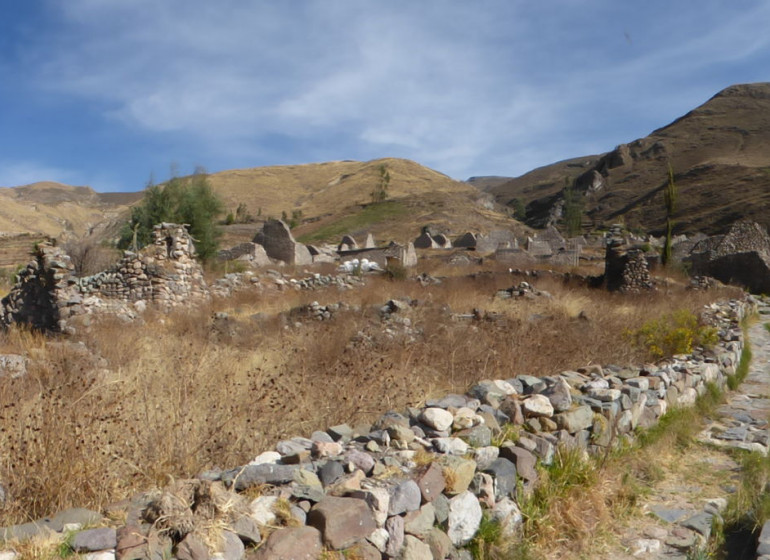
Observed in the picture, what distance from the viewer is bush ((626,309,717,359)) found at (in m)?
7.35

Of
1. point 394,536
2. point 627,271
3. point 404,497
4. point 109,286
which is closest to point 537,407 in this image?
point 404,497

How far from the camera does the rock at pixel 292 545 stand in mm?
2197

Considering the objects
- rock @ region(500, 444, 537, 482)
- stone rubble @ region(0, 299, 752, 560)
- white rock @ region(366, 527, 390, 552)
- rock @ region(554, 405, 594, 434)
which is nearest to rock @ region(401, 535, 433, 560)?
stone rubble @ region(0, 299, 752, 560)

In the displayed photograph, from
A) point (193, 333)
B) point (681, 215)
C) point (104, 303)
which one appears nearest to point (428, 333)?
point (193, 333)

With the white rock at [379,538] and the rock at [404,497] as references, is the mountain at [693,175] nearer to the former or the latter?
the rock at [404,497]

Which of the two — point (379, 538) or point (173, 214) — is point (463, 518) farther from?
point (173, 214)

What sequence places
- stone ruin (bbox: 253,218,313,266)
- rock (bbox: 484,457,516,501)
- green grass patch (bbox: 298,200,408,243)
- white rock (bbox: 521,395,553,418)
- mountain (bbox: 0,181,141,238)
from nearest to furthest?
rock (bbox: 484,457,516,501) < white rock (bbox: 521,395,553,418) < stone ruin (bbox: 253,218,313,266) < green grass patch (bbox: 298,200,408,243) < mountain (bbox: 0,181,141,238)

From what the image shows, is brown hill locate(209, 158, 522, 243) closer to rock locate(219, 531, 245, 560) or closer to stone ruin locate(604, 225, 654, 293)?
stone ruin locate(604, 225, 654, 293)

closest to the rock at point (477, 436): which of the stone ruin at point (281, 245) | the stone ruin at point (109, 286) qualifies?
the stone ruin at point (109, 286)

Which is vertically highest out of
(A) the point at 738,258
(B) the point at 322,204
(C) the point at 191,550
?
(B) the point at 322,204

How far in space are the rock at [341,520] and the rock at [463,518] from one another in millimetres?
632

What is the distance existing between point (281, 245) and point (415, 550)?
24876 mm

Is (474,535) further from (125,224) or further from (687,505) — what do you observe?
(125,224)

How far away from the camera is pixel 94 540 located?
2006mm
